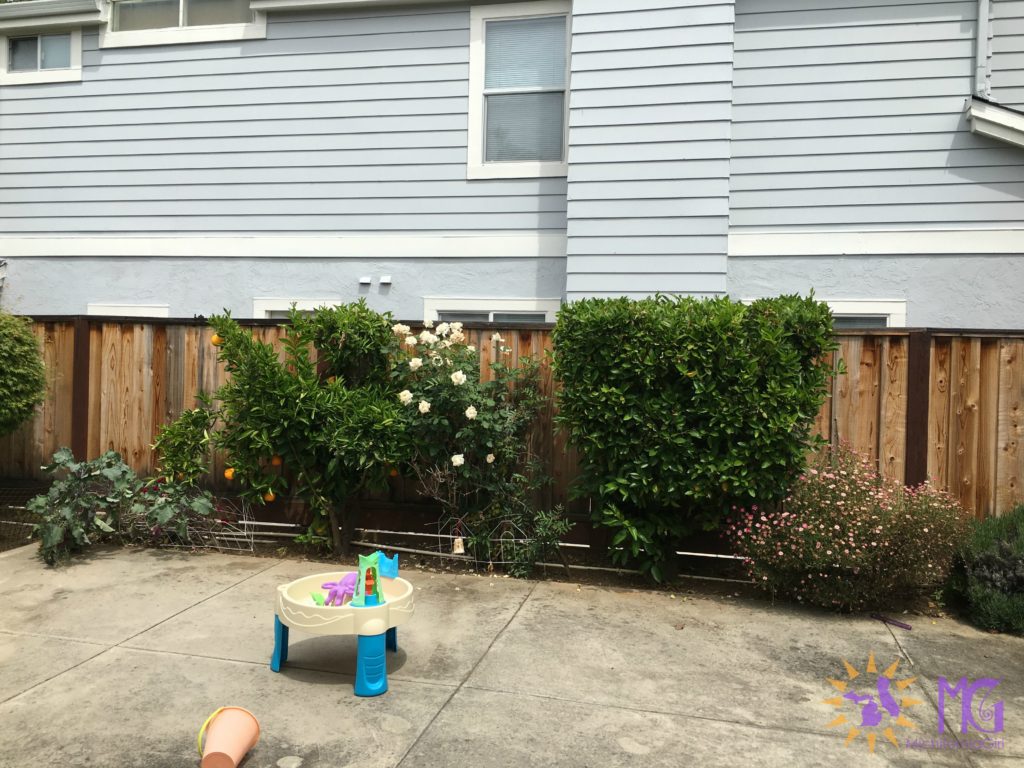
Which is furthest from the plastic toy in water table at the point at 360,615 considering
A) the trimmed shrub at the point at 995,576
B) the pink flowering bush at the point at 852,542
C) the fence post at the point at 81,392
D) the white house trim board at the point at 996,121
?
the white house trim board at the point at 996,121

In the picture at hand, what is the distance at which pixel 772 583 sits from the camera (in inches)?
196

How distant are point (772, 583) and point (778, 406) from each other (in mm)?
1101

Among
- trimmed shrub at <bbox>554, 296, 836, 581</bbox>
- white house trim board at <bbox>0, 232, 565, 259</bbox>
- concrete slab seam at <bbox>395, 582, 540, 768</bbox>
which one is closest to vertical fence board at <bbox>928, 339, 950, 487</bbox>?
trimmed shrub at <bbox>554, 296, 836, 581</bbox>

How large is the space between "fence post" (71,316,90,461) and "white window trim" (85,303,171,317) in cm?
155

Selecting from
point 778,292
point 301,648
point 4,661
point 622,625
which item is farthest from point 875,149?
point 4,661

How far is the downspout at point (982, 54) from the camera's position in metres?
6.74

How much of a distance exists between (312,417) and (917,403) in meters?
4.16

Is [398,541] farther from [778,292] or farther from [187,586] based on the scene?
[778,292]

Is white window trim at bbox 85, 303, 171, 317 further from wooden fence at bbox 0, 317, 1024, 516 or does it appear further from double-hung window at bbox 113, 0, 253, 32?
wooden fence at bbox 0, 317, 1024, 516

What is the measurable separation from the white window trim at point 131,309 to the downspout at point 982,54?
787 cm

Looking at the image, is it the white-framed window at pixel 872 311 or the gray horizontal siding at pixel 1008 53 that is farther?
the white-framed window at pixel 872 311

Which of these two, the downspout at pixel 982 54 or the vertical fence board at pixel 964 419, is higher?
the downspout at pixel 982 54

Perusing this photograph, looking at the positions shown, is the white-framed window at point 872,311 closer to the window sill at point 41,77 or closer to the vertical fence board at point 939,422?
the vertical fence board at point 939,422

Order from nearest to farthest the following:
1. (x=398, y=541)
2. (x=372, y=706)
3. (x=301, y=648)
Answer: (x=372, y=706) → (x=301, y=648) → (x=398, y=541)
